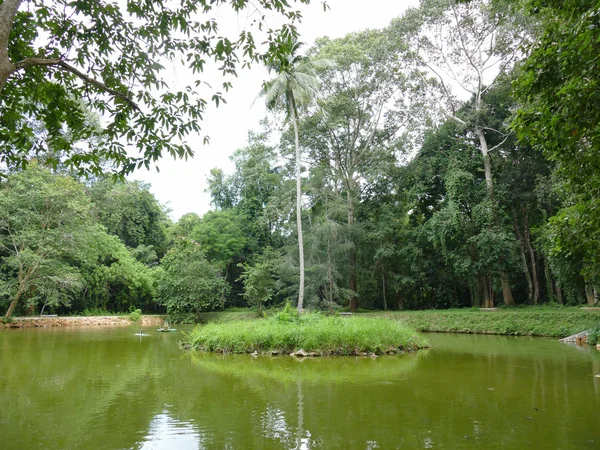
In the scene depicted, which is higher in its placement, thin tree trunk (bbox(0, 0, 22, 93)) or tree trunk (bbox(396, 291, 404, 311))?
thin tree trunk (bbox(0, 0, 22, 93))

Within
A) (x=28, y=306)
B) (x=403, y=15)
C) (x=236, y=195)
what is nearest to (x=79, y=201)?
(x=28, y=306)

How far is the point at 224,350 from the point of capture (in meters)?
12.8

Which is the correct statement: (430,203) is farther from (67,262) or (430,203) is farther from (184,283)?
(67,262)

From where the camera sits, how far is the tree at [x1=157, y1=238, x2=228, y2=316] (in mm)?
27922

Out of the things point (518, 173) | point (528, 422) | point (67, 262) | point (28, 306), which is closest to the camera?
point (528, 422)

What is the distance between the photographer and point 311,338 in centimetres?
1200

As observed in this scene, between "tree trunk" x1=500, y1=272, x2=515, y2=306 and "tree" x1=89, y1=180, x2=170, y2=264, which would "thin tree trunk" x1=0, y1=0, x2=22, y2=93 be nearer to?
"tree trunk" x1=500, y1=272, x2=515, y2=306

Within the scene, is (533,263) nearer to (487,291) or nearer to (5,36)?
(487,291)

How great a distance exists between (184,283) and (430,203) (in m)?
17.4

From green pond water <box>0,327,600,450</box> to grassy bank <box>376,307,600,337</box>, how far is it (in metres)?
6.14

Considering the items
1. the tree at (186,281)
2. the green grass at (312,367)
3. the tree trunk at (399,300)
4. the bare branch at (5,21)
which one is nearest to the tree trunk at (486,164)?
the tree trunk at (399,300)

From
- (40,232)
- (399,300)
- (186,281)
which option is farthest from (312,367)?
(40,232)

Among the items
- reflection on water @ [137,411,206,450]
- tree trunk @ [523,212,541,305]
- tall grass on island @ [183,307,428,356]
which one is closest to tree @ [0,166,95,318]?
tall grass on island @ [183,307,428,356]

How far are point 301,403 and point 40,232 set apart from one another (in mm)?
23916
